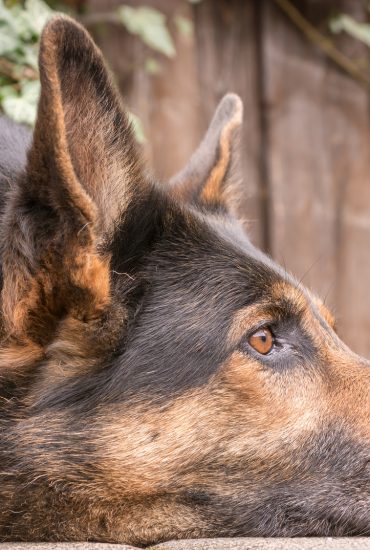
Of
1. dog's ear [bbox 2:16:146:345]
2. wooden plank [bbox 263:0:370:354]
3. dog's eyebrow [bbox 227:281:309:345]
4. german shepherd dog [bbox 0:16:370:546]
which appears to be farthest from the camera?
wooden plank [bbox 263:0:370:354]

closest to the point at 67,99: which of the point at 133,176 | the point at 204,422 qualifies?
the point at 133,176

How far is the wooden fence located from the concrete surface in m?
3.74

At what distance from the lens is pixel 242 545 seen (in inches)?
118

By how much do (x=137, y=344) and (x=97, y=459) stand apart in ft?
1.45

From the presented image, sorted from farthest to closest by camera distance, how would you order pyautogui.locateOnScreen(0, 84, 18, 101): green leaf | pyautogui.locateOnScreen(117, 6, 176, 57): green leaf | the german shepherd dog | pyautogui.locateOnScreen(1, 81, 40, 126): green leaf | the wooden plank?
the wooden plank < pyautogui.locateOnScreen(117, 6, 176, 57): green leaf < pyautogui.locateOnScreen(0, 84, 18, 101): green leaf < pyautogui.locateOnScreen(1, 81, 40, 126): green leaf < the german shepherd dog

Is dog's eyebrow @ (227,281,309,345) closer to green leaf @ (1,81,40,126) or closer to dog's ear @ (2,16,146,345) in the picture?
dog's ear @ (2,16,146,345)

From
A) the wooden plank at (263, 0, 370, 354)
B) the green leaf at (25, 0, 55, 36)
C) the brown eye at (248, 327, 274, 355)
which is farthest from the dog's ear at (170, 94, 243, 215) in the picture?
the wooden plank at (263, 0, 370, 354)

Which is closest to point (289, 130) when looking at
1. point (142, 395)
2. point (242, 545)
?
point (142, 395)

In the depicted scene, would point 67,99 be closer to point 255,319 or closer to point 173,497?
point 255,319

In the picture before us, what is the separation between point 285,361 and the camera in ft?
11.6

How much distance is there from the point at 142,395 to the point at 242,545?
0.66 metres

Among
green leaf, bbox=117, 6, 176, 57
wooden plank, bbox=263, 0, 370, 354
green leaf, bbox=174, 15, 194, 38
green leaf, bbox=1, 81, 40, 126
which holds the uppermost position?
green leaf, bbox=117, 6, 176, 57

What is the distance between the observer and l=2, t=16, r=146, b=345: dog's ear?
9.62 ft

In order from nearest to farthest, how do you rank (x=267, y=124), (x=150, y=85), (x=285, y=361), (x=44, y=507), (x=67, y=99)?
(x=67, y=99), (x=44, y=507), (x=285, y=361), (x=150, y=85), (x=267, y=124)
